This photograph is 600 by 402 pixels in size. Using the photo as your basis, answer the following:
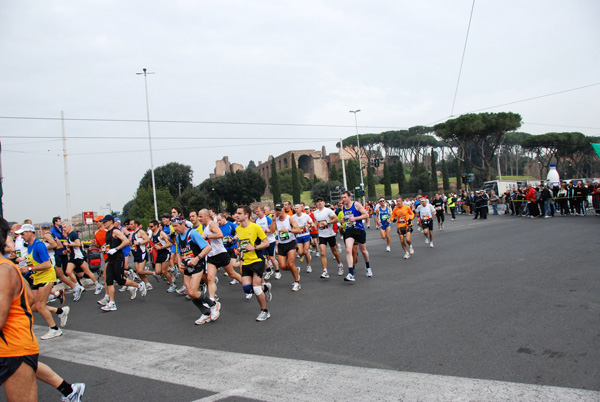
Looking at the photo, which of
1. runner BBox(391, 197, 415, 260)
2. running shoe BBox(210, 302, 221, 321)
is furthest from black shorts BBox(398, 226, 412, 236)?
running shoe BBox(210, 302, 221, 321)

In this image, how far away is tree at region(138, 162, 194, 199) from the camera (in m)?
81.6

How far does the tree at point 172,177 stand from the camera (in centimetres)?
8156

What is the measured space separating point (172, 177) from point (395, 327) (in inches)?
3229

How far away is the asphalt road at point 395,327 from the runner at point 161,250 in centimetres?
59

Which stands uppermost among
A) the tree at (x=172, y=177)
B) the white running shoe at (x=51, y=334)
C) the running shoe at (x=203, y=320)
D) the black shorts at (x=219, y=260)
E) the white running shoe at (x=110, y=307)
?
the tree at (x=172, y=177)

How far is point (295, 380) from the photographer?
414cm

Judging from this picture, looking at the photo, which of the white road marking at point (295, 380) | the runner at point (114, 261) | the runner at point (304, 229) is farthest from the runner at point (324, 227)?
the white road marking at point (295, 380)

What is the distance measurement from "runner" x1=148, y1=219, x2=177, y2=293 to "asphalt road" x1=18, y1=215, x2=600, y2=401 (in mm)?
586

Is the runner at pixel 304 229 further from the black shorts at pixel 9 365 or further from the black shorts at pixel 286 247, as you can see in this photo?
the black shorts at pixel 9 365

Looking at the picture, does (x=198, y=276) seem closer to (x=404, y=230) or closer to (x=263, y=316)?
(x=263, y=316)

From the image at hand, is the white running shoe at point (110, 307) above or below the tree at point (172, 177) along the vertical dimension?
below

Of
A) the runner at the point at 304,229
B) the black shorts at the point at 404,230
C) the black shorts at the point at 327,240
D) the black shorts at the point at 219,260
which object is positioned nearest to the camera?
the black shorts at the point at 219,260

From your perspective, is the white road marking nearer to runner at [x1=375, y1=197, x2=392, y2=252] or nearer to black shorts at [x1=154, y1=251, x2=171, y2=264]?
black shorts at [x1=154, y1=251, x2=171, y2=264]

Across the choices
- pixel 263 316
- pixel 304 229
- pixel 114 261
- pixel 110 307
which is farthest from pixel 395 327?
pixel 110 307
